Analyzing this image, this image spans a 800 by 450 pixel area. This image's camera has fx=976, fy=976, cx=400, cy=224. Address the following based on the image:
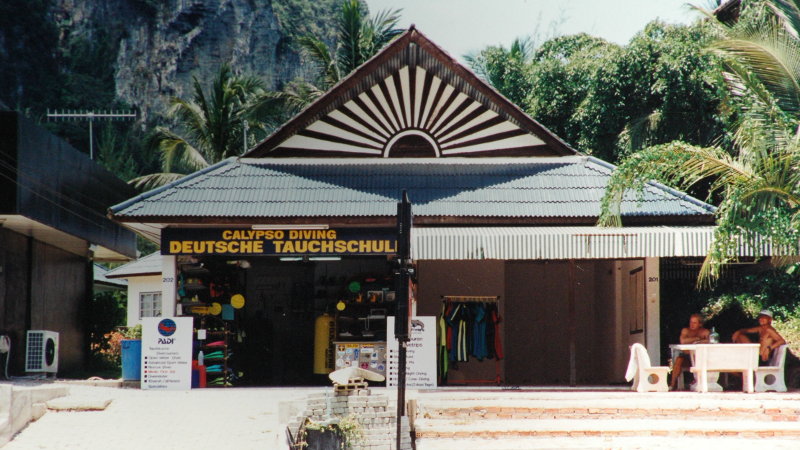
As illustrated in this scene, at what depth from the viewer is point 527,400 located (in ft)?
40.5

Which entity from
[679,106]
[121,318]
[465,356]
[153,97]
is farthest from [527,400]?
[153,97]

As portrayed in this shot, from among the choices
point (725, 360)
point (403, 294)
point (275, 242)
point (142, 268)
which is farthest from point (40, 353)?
point (725, 360)

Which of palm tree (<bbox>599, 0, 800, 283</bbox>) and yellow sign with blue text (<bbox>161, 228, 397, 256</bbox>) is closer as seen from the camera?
palm tree (<bbox>599, 0, 800, 283</bbox>)

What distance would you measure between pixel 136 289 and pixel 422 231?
20.8 m

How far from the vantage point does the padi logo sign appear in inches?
598

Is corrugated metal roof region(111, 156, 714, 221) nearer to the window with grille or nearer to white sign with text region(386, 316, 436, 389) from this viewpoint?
white sign with text region(386, 316, 436, 389)

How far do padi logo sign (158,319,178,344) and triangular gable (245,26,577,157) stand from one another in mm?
3672

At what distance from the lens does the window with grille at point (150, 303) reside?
33250 mm

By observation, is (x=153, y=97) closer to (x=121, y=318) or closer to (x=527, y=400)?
(x=121, y=318)

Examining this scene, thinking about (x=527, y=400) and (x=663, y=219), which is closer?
(x=527, y=400)

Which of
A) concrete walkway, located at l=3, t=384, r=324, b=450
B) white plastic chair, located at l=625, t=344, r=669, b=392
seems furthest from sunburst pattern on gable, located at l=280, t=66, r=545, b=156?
concrete walkway, located at l=3, t=384, r=324, b=450

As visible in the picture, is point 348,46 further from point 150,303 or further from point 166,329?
point 166,329

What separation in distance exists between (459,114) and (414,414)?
738 centimetres

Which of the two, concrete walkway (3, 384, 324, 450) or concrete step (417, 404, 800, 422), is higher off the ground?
concrete step (417, 404, 800, 422)
